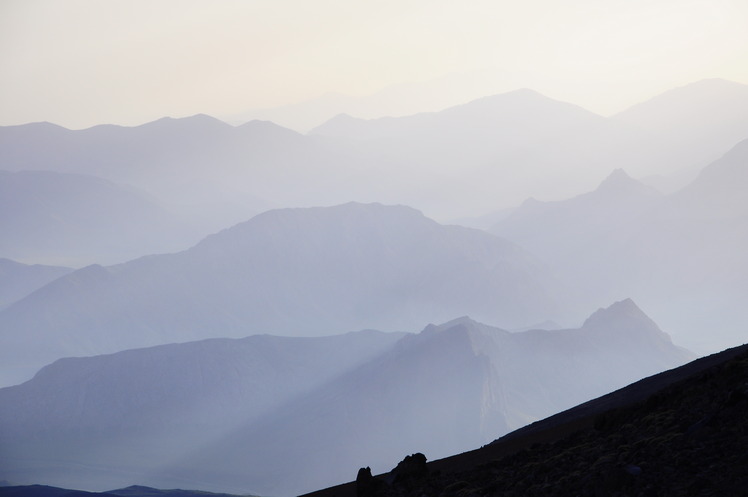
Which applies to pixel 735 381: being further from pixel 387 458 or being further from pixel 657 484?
pixel 387 458

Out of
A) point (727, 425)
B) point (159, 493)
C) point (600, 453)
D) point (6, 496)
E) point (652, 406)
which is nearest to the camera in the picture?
point (727, 425)

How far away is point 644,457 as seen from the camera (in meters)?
21.0

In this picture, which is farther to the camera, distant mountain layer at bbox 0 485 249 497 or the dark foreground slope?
distant mountain layer at bbox 0 485 249 497

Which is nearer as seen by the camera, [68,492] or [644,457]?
[644,457]

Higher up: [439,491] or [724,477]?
[439,491]

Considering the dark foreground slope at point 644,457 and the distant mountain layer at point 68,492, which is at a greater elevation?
the distant mountain layer at point 68,492

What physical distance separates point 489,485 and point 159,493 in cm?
13892

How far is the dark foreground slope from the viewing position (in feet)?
62.1

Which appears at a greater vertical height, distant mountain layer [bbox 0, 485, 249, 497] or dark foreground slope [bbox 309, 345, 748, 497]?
distant mountain layer [bbox 0, 485, 249, 497]

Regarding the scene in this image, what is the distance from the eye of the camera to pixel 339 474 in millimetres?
196500

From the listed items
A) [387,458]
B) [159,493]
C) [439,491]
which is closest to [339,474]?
[387,458]

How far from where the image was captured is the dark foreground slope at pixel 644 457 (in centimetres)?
1894

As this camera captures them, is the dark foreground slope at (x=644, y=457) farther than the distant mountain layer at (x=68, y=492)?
No

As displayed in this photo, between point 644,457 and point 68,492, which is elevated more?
point 68,492
